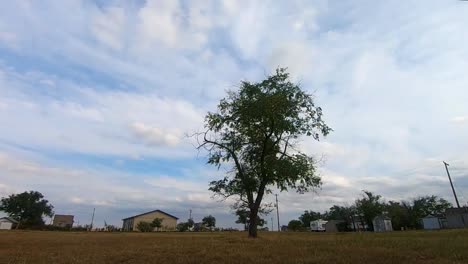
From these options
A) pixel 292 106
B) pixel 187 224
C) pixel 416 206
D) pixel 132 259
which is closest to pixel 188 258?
pixel 132 259

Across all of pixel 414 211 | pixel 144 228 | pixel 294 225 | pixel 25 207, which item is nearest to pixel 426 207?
pixel 414 211

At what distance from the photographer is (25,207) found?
114125 millimetres

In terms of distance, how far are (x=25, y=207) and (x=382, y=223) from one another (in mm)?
104401

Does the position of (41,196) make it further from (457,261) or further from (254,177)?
(457,261)

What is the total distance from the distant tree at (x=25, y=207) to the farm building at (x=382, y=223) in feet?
312

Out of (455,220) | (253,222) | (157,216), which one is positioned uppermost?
(157,216)

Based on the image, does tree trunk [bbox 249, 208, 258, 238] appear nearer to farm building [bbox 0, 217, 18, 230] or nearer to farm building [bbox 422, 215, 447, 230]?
farm building [bbox 422, 215, 447, 230]

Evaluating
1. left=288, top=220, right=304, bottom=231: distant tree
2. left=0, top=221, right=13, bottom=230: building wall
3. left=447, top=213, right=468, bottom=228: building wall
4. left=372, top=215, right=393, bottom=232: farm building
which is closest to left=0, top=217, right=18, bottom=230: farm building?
left=0, top=221, right=13, bottom=230: building wall

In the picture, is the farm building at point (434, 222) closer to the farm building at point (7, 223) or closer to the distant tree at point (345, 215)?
the distant tree at point (345, 215)

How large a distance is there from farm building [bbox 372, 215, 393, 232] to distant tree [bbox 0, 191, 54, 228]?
95.1 m

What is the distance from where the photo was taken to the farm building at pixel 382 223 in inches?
3349

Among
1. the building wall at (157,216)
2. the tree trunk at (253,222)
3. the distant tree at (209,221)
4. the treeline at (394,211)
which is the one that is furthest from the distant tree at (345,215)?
the tree trunk at (253,222)

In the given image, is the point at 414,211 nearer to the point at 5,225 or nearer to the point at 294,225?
the point at 294,225

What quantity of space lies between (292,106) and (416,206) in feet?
301
